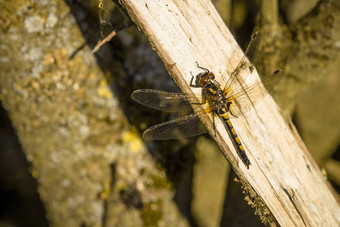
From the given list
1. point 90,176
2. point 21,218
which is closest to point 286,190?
point 90,176

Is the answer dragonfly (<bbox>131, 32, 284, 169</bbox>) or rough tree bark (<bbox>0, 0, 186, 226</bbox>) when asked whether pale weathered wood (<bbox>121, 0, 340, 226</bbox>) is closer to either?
dragonfly (<bbox>131, 32, 284, 169</bbox>)

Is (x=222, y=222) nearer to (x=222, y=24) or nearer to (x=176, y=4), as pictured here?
(x=222, y=24)

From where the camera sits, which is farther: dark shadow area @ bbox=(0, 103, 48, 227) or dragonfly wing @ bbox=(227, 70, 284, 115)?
dark shadow area @ bbox=(0, 103, 48, 227)

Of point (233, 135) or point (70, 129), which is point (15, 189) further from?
point (233, 135)

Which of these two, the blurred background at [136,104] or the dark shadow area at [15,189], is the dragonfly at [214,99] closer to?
the blurred background at [136,104]

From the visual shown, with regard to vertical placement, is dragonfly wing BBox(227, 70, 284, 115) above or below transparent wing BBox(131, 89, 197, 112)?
below

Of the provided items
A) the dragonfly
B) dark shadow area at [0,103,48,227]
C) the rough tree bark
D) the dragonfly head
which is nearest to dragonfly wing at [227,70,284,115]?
the dragonfly

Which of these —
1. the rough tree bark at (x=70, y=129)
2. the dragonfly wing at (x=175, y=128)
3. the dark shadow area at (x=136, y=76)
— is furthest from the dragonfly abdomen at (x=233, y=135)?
the rough tree bark at (x=70, y=129)
